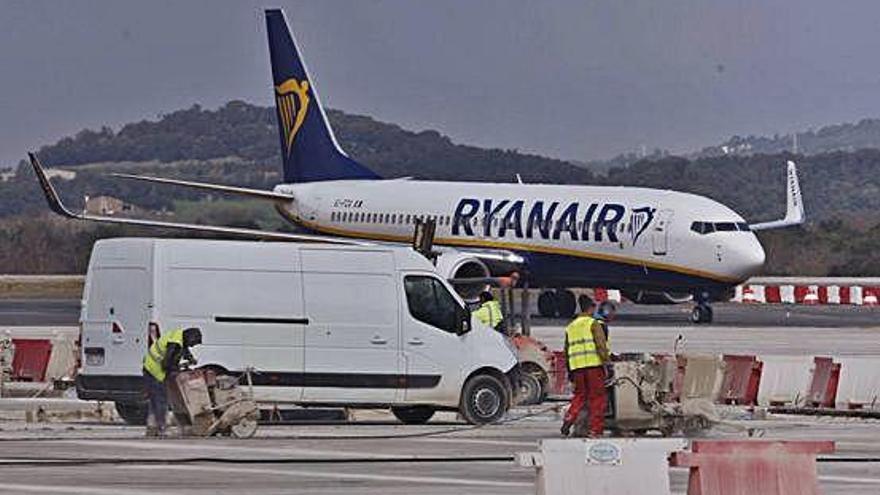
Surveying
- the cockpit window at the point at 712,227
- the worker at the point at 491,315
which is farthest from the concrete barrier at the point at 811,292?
the worker at the point at 491,315

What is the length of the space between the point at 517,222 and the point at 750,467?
39019mm

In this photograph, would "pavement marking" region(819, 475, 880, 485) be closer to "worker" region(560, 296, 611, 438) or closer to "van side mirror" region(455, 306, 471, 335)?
"worker" region(560, 296, 611, 438)

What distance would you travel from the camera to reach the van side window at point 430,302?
26359mm

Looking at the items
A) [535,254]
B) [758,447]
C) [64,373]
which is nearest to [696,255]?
[535,254]

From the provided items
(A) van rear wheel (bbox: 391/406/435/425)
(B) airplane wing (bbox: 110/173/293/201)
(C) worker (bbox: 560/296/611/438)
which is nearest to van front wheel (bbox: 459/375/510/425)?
(A) van rear wheel (bbox: 391/406/435/425)

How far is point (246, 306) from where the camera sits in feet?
83.8

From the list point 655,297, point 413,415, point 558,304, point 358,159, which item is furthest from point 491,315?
point 358,159

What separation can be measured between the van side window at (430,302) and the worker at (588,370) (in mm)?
2618

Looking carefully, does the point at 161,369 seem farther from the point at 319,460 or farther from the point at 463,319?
the point at 463,319

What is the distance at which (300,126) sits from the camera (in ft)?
201

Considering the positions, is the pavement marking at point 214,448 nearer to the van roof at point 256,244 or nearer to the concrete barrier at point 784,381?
the van roof at point 256,244

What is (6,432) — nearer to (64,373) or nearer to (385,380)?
(385,380)

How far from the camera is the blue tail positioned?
60.8 meters

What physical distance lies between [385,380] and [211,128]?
79328mm
